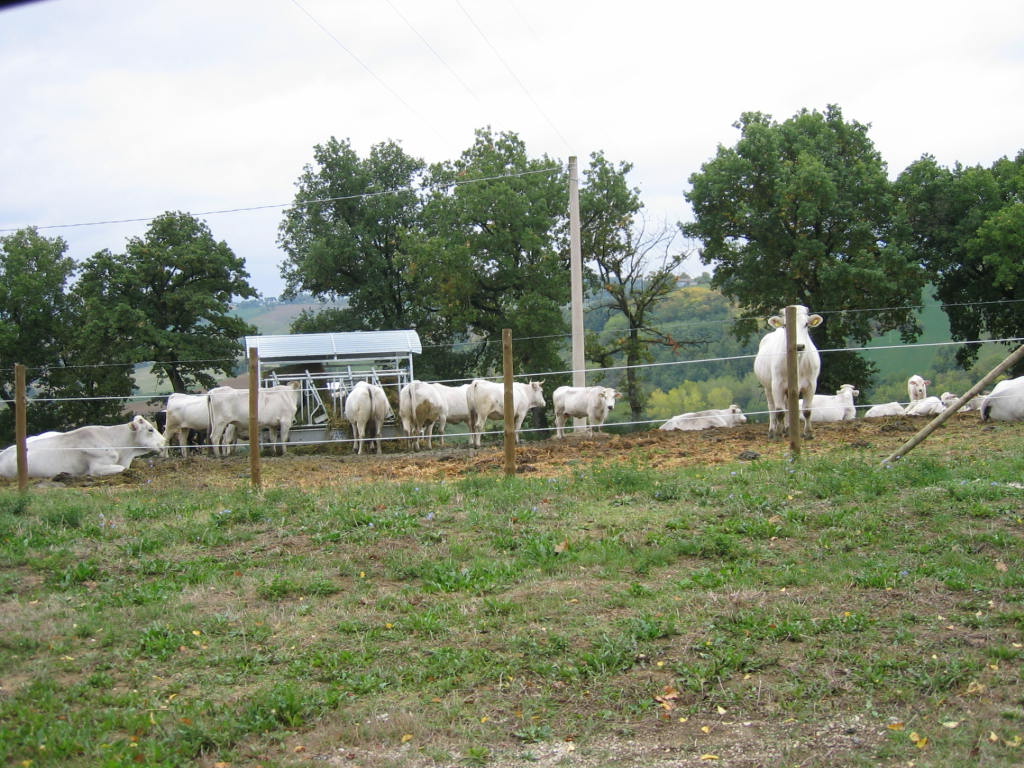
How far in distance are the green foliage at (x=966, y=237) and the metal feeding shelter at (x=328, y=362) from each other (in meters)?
15.7

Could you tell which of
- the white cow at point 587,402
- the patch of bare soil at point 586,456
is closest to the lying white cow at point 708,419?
the white cow at point 587,402

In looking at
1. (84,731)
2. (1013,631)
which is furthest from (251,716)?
(1013,631)

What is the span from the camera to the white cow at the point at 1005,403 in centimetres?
1459

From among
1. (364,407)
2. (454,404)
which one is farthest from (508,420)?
(454,404)

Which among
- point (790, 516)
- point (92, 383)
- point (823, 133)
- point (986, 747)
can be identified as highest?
point (823, 133)

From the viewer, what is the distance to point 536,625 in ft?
20.7

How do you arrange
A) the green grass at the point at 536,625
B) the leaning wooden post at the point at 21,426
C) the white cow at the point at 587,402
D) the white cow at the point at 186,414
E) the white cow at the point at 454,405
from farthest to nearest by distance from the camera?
the white cow at the point at 587,402 < the white cow at the point at 186,414 < the white cow at the point at 454,405 < the leaning wooden post at the point at 21,426 < the green grass at the point at 536,625

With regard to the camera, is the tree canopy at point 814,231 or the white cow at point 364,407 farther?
the tree canopy at point 814,231

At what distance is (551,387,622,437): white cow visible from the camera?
72.7 feet

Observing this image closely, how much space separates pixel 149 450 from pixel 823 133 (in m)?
22.7

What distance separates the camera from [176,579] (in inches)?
302

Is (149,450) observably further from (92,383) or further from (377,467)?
(92,383)

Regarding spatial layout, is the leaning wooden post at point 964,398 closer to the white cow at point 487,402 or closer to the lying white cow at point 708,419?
the lying white cow at point 708,419

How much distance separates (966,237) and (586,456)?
66.6 ft
